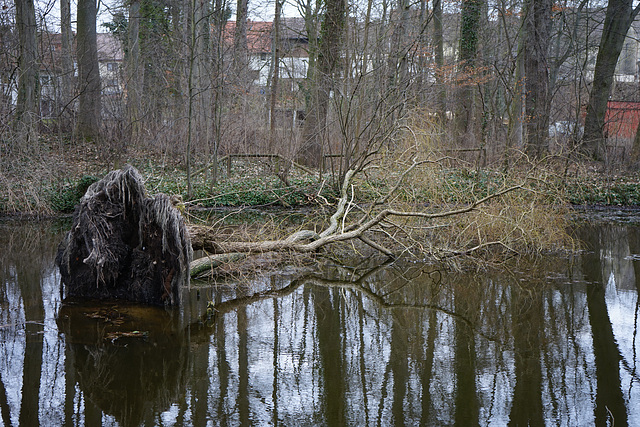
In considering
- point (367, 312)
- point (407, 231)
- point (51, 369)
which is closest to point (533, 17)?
point (407, 231)

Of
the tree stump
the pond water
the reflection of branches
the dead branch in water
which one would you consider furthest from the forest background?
the tree stump

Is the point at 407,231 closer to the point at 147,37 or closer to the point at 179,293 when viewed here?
the point at 179,293

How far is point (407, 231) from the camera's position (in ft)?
32.7

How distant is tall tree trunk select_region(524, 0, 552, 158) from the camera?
17.9 meters

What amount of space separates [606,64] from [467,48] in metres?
5.79

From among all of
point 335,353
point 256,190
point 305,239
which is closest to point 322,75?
point 256,190

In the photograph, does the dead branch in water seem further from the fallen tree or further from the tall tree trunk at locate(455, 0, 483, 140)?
the tall tree trunk at locate(455, 0, 483, 140)

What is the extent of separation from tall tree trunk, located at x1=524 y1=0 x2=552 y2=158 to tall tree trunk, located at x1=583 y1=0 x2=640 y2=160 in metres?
1.87

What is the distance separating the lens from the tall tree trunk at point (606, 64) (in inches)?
751

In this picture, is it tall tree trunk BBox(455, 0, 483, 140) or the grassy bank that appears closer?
the grassy bank

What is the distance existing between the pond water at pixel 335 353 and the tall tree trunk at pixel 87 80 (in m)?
11.2

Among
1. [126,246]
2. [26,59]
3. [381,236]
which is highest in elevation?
[26,59]

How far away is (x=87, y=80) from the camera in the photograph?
18.7m

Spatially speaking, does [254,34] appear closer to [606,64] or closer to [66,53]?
[66,53]
